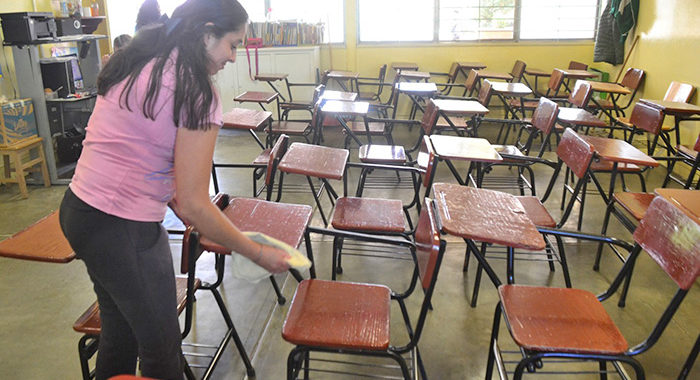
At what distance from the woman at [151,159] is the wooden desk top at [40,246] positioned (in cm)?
45

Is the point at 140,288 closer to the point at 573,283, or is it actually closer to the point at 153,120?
the point at 153,120

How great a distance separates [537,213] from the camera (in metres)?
2.54

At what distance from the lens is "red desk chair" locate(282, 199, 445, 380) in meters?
1.40

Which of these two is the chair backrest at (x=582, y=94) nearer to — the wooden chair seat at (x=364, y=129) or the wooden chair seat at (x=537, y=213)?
the wooden chair seat at (x=364, y=129)

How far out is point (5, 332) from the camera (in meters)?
2.25

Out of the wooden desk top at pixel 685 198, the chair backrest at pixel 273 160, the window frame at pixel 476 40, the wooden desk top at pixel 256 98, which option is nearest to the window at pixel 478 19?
the window frame at pixel 476 40

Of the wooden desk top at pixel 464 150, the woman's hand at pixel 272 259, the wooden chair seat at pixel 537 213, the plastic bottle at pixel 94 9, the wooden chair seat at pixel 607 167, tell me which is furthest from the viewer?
the plastic bottle at pixel 94 9

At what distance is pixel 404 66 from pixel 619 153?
4230mm

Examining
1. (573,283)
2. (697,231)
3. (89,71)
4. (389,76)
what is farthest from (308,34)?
(697,231)

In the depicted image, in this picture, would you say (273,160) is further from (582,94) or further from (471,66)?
(471,66)

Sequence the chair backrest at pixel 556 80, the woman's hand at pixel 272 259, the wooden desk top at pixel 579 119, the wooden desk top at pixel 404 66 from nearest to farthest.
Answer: the woman's hand at pixel 272 259 < the wooden desk top at pixel 579 119 < the chair backrest at pixel 556 80 < the wooden desk top at pixel 404 66

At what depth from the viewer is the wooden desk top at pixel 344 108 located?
12.5 ft

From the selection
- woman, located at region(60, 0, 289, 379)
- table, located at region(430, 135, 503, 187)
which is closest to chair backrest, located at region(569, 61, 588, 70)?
table, located at region(430, 135, 503, 187)

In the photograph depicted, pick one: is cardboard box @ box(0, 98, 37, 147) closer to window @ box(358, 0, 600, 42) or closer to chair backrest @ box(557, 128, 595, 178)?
chair backrest @ box(557, 128, 595, 178)
